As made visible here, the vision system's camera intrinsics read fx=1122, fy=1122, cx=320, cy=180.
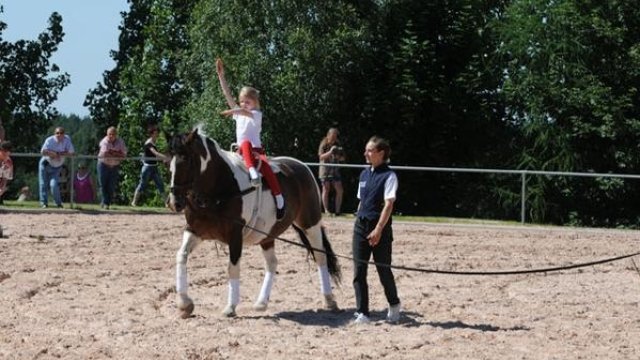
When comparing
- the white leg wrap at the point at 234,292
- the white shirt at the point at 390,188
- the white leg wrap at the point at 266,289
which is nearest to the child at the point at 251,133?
the white leg wrap at the point at 266,289

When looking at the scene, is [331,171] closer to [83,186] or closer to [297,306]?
[83,186]

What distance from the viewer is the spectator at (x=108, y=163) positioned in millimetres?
25344

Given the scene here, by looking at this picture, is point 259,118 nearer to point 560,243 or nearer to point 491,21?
point 560,243

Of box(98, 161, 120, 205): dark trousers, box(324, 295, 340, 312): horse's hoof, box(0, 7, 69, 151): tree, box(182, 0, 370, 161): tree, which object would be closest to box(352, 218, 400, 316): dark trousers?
box(324, 295, 340, 312): horse's hoof

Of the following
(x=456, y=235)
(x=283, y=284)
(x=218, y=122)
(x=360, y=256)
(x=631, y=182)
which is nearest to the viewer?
(x=360, y=256)

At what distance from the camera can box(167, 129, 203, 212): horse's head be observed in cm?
1093

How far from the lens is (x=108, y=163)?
83.3 ft

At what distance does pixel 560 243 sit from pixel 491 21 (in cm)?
1387

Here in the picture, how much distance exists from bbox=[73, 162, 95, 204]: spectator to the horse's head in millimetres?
17784

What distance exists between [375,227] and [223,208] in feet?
5.25

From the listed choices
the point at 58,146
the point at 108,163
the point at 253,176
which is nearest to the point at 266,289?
the point at 253,176

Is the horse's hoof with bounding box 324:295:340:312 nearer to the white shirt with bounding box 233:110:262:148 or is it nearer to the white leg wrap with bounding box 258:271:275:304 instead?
the white leg wrap with bounding box 258:271:275:304

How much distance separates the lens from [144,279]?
47.0 feet

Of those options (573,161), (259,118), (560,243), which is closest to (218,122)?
(573,161)
